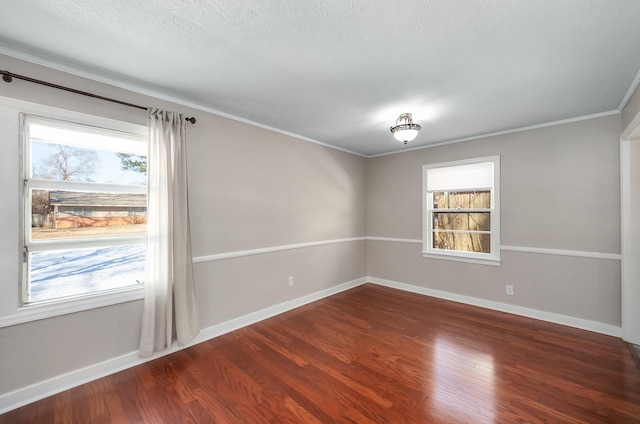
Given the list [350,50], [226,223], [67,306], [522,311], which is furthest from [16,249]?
[522,311]

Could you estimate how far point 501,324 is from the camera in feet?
10.4

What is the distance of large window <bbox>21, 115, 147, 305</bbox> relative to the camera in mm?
1981

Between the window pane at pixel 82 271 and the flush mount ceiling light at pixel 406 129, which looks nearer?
the window pane at pixel 82 271

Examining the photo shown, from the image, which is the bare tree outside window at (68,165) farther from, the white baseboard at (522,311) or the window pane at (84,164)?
the white baseboard at (522,311)

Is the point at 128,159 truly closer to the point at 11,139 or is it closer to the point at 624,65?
the point at 11,139

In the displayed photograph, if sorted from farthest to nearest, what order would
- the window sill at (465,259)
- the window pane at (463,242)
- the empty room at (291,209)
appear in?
the window pane at (463,242) → the window sill at (465,259) → the empty room at (291,209)

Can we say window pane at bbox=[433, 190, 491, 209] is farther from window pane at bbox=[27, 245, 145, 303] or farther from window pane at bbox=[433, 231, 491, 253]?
window pane at bbox=[27, 245, 145, 303]

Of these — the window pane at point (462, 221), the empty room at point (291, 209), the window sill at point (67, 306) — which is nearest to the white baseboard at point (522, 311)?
the empty room at point (291, 209)

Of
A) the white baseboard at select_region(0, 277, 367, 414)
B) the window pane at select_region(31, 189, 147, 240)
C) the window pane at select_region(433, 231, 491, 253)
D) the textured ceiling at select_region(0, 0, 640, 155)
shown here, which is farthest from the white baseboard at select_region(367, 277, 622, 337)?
the window pane at select_region(31, 189, 147, 240)

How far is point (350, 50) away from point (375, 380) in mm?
2559

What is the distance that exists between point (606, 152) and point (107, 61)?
16.4 ft

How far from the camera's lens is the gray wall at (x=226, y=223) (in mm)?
1864

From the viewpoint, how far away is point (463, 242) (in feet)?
13.3

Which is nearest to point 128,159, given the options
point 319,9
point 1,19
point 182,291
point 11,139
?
point 11,139
